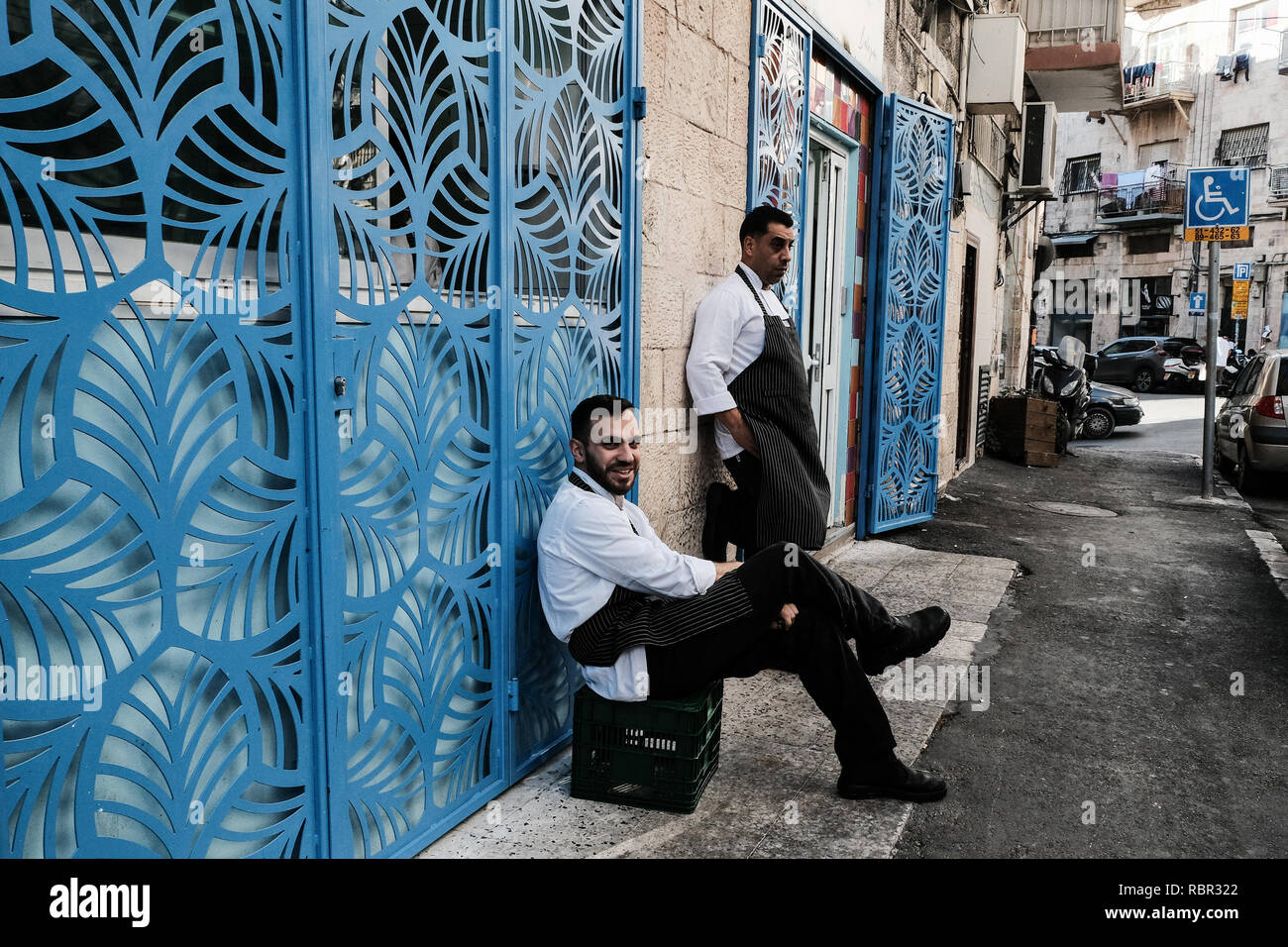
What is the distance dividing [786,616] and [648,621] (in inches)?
18.4

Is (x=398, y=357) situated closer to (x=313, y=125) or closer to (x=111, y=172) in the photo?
(x=313, y=125)

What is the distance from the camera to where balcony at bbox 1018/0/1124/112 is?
1409 centimetres

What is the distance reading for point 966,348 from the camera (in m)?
12.7

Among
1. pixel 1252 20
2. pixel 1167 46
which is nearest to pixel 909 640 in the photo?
pixel 1252 20

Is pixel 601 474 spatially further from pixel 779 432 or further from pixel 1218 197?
pixel 1218 197

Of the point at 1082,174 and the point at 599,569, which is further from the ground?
the point at 1082,174

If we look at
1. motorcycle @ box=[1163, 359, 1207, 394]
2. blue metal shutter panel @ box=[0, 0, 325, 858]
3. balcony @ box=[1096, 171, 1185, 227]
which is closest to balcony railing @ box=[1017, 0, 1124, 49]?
blue metal shutter panel @ box=[0, 0, 325, 858]

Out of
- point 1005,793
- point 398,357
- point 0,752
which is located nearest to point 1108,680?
point 1005,793

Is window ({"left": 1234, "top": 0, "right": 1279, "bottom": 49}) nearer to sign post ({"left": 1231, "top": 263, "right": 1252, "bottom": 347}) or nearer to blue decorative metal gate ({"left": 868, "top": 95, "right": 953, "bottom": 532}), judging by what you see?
sign post ({"left": 1231, "top": 263, "right": 1252, "bottom": 347})

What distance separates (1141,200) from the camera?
3909 cm

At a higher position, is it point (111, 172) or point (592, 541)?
point (111, 172)

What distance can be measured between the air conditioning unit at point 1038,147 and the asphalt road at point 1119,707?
24.2ft

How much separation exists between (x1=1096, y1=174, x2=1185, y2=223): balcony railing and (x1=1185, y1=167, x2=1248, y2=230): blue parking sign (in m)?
30.1

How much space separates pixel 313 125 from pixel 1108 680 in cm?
443
